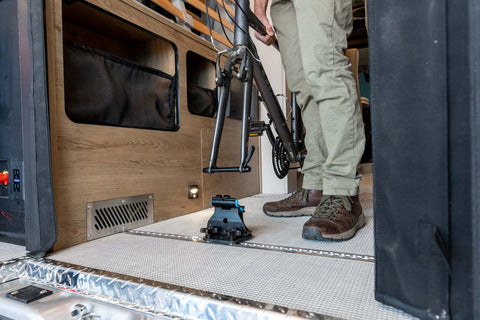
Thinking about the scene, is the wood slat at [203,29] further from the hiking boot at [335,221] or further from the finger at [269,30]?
the hiking boot at [335,221]

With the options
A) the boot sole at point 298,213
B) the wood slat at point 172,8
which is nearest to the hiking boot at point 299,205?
the boot sole at point 298,213

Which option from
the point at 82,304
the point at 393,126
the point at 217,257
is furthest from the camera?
the point at 217,257

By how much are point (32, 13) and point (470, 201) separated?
1173mm

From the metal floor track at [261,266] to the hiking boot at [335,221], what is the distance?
0.03 meters

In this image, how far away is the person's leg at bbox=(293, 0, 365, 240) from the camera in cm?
107

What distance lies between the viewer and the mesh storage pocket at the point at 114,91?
111 cm

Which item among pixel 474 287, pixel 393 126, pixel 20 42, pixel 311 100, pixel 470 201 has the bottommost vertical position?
pixel 474 287

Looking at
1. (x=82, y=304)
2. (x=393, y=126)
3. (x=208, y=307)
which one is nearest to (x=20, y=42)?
(x=82, y=304)

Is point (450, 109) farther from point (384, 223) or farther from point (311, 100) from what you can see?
point (311, 100)

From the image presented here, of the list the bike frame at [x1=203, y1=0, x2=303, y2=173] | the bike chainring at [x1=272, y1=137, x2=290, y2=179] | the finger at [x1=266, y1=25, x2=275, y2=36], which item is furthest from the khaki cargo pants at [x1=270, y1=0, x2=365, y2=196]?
the bike chainring at [x1=272, y1=137, x2=290, y2=179]

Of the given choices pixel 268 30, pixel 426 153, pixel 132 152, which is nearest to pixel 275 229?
pixel 132 152

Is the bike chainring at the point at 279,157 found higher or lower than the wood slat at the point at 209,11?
lower

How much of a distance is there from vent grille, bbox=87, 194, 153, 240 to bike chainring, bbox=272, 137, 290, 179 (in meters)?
0.91

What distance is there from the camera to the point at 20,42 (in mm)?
940
